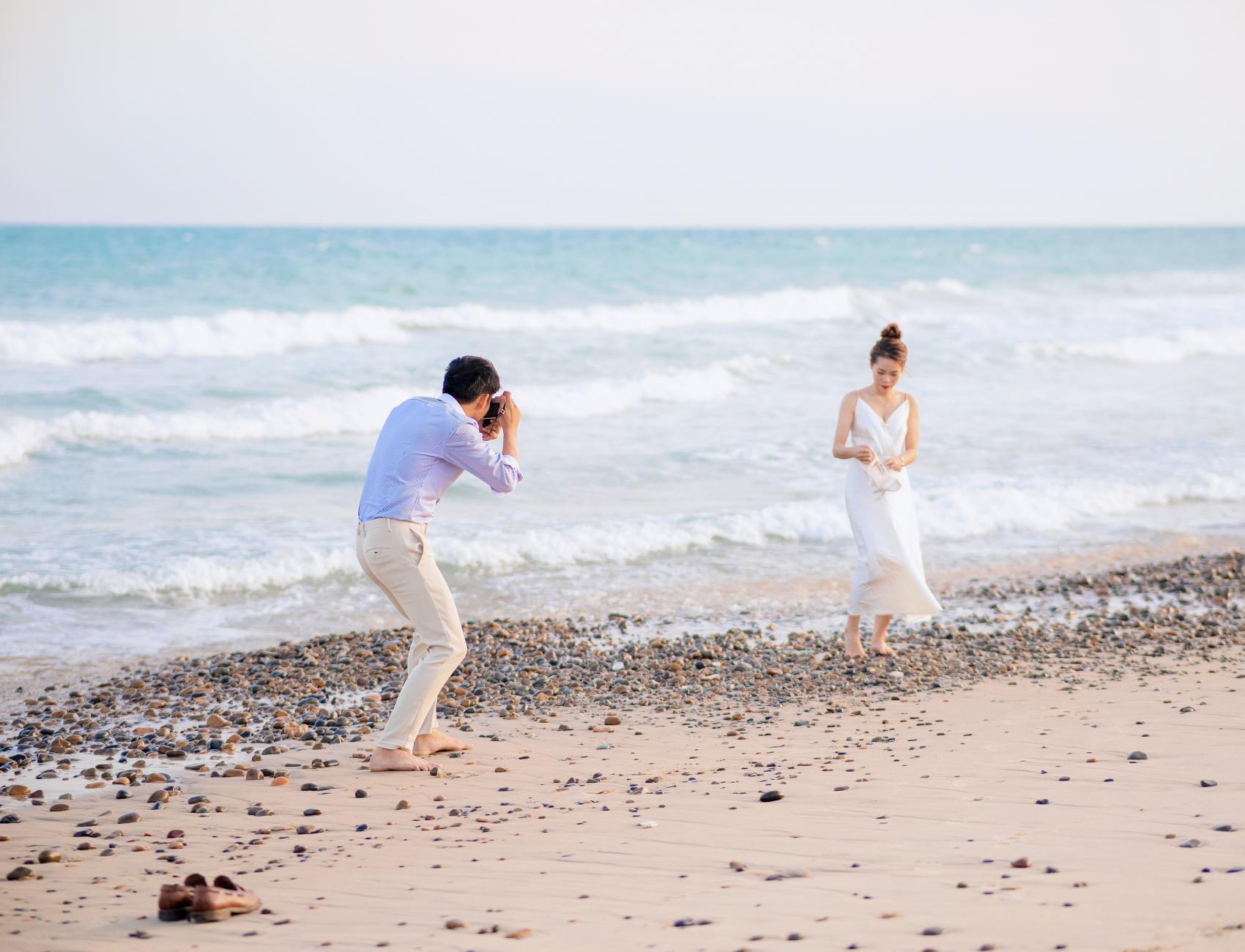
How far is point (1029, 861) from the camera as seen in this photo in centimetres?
405

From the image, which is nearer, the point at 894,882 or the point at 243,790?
the point at 894,882

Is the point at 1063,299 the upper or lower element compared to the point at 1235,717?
upper

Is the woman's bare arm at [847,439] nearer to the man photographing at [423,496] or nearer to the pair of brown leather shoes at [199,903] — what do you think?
the man photographing at [423,496]

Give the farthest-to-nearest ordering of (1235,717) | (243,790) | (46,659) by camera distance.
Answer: (46,659) → (1235,717) → (243,790)

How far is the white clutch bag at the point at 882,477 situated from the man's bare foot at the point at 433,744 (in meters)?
3.27

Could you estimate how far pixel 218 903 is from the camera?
3.81 m

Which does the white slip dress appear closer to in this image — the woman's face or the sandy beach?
the woman's face

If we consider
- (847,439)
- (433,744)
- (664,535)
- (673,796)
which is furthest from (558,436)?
(673,796)

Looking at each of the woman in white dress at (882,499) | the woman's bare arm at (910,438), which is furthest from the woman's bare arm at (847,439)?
the woman's bare arm at (910,438)

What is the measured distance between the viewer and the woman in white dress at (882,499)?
759cm

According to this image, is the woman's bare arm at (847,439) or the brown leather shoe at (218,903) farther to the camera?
the woman's bare arm at (847,439)

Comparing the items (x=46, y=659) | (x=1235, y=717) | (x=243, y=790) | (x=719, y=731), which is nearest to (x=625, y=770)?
(x=719, y=731)

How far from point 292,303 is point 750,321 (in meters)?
11.6

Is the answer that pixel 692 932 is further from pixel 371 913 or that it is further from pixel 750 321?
pixel 750 321
